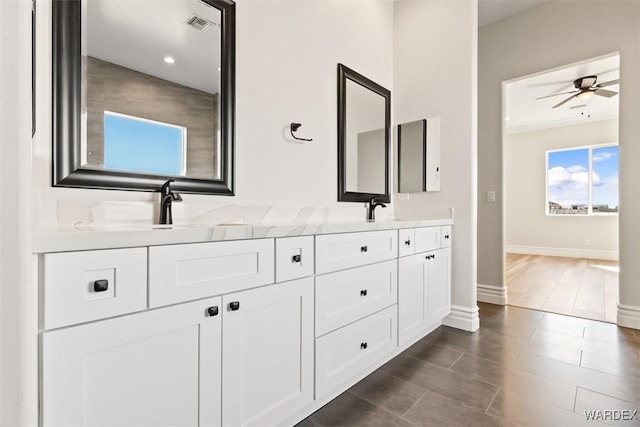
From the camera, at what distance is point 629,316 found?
2617 millimetres

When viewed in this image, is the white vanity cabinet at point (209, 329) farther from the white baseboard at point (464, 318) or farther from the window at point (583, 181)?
the window at point (583, 181)

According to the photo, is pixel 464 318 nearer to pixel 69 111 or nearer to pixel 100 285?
pixel 100 285

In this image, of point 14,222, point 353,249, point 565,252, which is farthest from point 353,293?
point 565,252

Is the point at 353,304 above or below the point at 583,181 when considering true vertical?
below

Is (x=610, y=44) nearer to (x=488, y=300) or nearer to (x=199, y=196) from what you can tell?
(x=488, y=300)

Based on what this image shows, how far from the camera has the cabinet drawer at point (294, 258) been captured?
4.09 ft

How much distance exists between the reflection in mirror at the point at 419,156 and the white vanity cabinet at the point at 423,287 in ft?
1.62

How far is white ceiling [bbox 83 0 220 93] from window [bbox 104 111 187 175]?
24 cm

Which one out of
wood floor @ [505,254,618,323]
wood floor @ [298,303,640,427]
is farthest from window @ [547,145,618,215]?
wood floor @ [298,303,640,427]

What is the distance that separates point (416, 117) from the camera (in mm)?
2889

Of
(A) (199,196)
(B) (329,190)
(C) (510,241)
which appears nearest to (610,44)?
(B) (329,190)

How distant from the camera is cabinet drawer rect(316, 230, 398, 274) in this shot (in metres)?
1.43

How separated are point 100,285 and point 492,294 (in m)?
3.59

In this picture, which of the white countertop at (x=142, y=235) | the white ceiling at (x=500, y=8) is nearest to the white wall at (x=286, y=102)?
the white countertop at (x=142, y=235)
